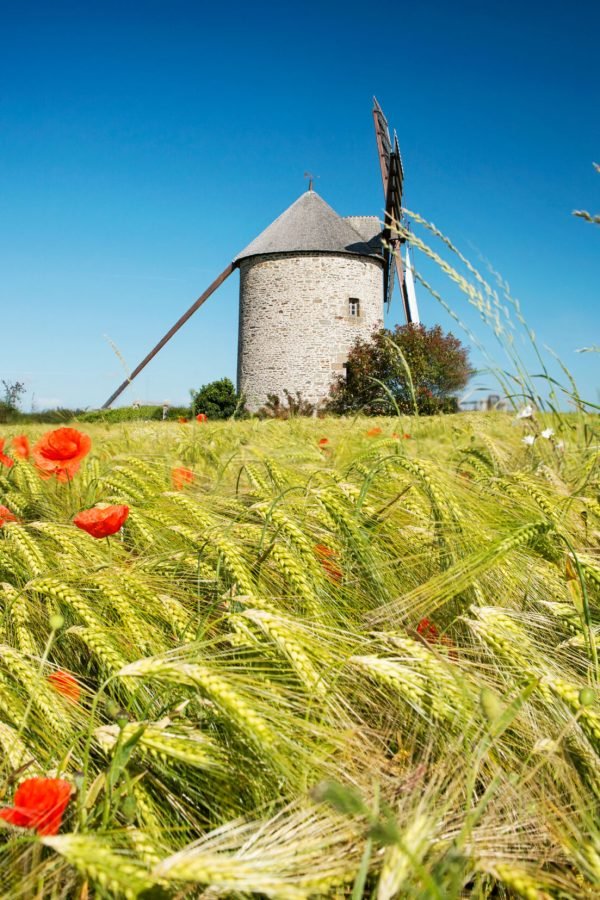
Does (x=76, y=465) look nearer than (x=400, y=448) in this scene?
No

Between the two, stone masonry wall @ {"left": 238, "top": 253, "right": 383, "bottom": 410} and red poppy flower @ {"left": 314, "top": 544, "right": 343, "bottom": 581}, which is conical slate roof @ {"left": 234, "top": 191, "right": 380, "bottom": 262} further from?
red poppy flower @ {"left": 314, "top": 544, "right": 343, "bottom": 581}

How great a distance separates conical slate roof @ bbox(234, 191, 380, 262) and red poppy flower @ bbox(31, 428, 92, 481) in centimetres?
2172

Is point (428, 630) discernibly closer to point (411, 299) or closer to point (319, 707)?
point (319, 707)

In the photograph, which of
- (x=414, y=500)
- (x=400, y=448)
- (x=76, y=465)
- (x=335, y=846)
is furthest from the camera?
(x=76, y=465)

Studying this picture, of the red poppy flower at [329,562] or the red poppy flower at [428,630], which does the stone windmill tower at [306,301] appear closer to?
the red poppy flower at [329,562]

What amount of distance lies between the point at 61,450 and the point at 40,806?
58.5 inches

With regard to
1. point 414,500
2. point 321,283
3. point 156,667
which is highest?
point 321,283

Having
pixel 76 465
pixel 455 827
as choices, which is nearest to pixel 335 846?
pixel 455 827

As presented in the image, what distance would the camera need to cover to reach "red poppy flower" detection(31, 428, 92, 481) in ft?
6.63

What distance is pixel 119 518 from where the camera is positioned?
130 cm

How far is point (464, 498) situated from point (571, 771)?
586 mm

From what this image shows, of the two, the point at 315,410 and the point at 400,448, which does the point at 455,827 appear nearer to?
the point at 400,448

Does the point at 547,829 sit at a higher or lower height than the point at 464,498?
lower

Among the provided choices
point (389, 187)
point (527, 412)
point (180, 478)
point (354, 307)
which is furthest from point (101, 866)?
point (389, 187)
